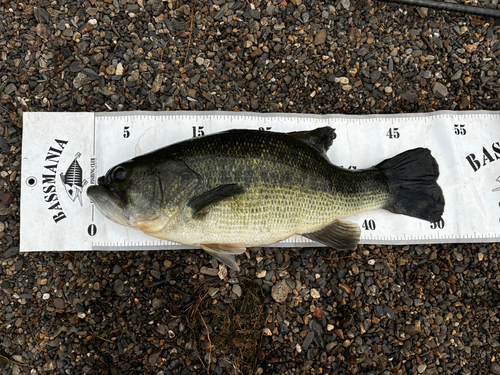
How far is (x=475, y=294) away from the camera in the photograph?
3174mm

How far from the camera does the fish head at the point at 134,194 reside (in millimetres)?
2375

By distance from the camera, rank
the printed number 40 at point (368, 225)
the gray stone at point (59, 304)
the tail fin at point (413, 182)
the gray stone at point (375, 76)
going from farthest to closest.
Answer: the gray stone at point (375, 76) → the printed number 40 at point (368, 225) → the gray stone at point (59, 304) → the tail fin at point (413, 182)

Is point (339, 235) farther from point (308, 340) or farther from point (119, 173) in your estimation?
point (119, 173)

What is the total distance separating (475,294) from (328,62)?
2777 millimetres

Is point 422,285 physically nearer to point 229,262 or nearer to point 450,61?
point 229,262

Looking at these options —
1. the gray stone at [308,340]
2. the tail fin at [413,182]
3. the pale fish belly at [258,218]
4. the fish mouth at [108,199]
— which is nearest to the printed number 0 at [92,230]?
the fish mouth at [108,199]

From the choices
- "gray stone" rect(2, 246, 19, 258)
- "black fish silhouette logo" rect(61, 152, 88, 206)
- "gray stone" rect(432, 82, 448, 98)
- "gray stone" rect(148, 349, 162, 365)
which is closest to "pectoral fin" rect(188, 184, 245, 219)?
"black fish silhouette logo" rect(61, 152, 88, 206)

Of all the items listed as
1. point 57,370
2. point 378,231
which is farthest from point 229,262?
point 57,370

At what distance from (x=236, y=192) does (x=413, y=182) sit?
5.60 ft

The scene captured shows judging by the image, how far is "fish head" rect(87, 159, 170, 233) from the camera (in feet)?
7.79

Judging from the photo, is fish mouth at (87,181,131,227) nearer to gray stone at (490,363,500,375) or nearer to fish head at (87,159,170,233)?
fish head at (87,159,170,233)

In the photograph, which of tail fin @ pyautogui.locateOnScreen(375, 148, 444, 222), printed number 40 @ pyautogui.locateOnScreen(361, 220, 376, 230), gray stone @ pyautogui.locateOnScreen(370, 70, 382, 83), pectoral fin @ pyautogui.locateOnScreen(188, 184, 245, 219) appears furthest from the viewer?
gray stone @ pyautogui.locateOnScreen(370, 70, 382, 83)

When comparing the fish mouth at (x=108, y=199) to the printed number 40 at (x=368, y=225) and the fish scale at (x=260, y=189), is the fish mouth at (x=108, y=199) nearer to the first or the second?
the fish scale at (x=260, y=189)

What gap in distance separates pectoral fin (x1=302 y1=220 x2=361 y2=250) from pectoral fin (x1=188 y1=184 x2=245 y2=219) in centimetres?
87
